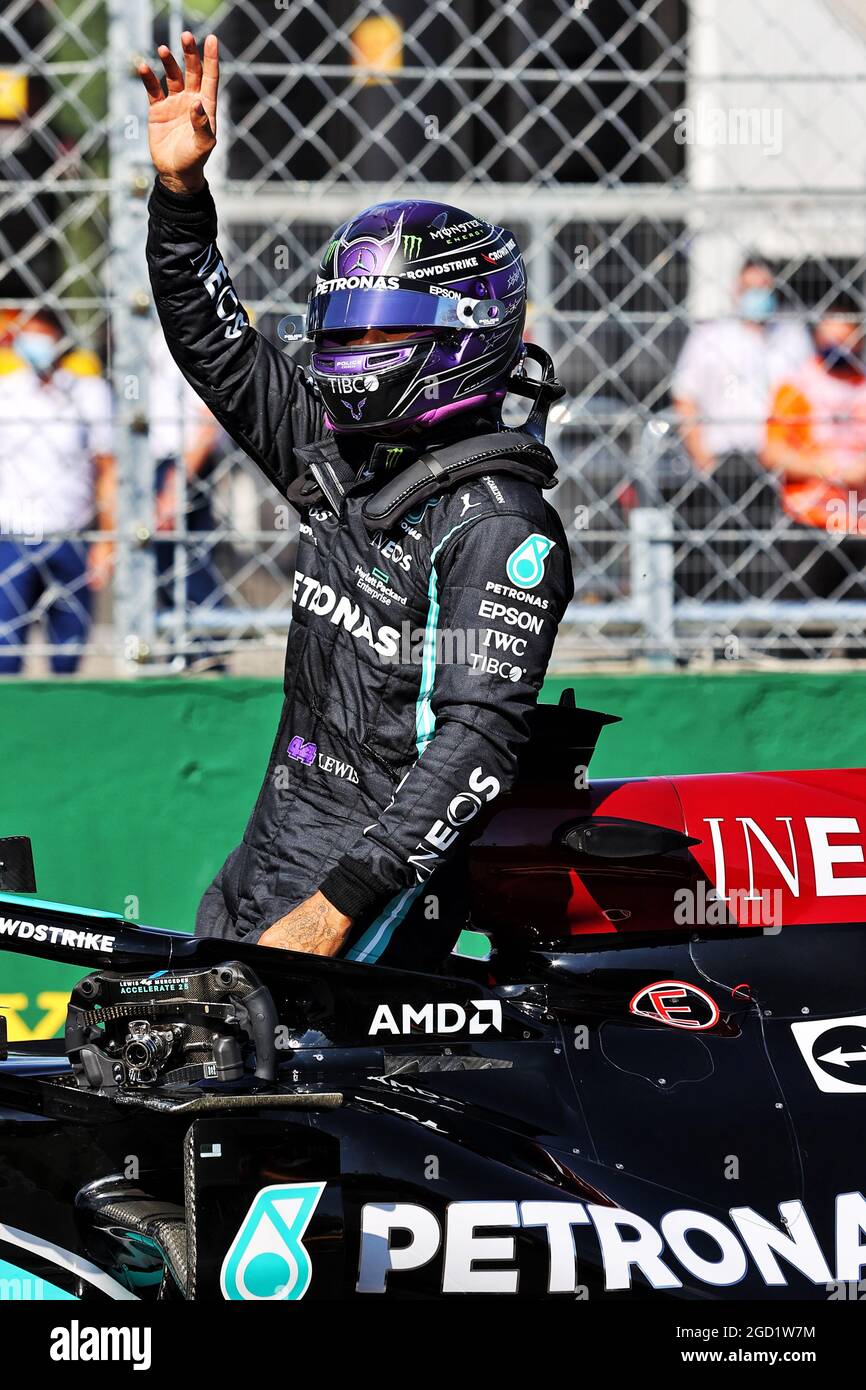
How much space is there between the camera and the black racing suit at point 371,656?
267 cm

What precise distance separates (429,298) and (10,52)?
381 cm

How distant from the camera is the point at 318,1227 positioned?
236 centimetres

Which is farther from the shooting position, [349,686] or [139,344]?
[139,344]

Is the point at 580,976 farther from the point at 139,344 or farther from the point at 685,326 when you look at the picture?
the point at 685,326

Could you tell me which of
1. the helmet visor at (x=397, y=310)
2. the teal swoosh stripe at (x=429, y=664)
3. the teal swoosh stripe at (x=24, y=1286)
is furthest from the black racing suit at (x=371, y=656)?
the teal swoosh stripe at (x=24, y=1286)

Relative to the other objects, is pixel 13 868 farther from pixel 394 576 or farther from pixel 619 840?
pixel 619 840

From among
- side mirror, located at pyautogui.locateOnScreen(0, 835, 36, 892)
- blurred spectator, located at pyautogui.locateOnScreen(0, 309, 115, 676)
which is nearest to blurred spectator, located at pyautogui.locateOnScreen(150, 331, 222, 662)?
blurred spectator, located at pyautogui.locateOnScreen(0, 309, 115, 676)

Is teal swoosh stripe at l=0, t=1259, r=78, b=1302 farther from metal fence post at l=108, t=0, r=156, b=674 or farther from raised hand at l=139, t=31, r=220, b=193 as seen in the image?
metal fence post at l=108, t=0, r=156, b=674

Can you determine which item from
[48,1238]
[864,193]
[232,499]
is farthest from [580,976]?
[864,193]

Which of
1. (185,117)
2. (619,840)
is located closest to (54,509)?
(185,117)

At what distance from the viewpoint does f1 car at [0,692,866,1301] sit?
2.37 m

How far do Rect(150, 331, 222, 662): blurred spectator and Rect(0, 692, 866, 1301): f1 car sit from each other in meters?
1.95

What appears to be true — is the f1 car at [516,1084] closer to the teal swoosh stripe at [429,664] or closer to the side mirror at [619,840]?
the side mirror at [619,840]

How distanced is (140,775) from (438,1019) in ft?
7.13
